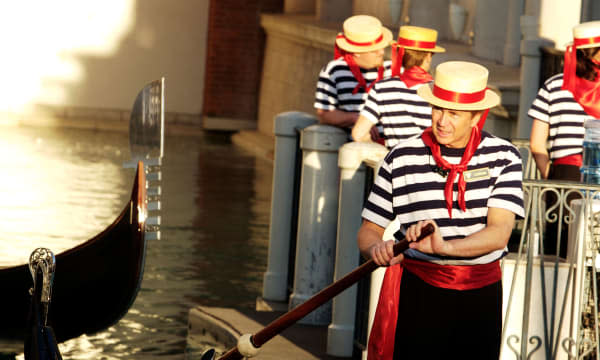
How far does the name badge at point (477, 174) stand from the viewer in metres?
3.49

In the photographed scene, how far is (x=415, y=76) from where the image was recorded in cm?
530

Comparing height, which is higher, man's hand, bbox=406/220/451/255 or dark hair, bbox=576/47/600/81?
dark hair, bbox=576/47/600/81

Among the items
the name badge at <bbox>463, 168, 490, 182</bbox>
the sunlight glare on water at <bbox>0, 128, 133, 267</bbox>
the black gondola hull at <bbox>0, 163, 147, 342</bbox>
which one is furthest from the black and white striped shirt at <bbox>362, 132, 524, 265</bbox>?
the sunlight glare on water at <bbox>0, 128, 133, 267</bbox>

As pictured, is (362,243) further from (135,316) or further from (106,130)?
(106,130)

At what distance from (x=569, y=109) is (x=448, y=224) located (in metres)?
1.80

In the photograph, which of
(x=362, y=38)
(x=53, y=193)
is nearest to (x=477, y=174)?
(x=362, y=38)

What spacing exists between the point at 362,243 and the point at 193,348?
9.21 ft

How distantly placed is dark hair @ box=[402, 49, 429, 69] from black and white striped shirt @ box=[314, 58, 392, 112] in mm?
985

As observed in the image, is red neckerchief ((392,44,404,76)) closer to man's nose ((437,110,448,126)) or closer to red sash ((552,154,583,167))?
red sash ((552,154,583,167))

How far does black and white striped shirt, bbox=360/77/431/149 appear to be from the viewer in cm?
546

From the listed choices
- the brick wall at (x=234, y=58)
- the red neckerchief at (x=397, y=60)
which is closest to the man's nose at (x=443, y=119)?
the red neckerchief at (x=397, y=60)

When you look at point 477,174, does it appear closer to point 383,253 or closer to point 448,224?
point 448,224

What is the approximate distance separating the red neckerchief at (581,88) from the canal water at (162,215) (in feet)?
7.08

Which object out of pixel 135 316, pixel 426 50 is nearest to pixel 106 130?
pixel 135 316
